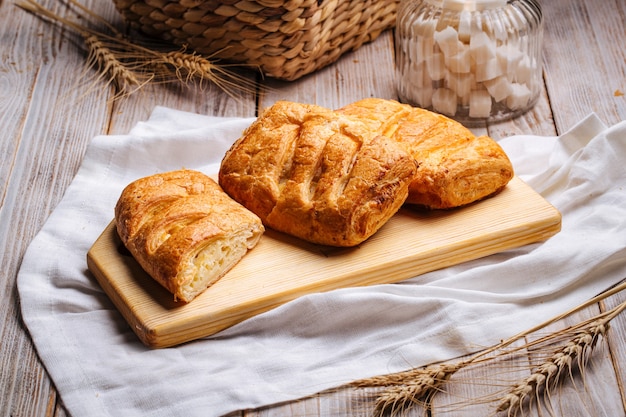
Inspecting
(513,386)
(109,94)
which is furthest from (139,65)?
(513,386)

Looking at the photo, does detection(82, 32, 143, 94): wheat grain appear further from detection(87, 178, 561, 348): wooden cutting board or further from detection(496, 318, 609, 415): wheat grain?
detection(496, 318, 609, 415): wheat grain

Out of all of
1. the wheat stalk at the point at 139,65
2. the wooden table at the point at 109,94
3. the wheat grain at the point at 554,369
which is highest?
the wheat stalk at the point at 139,65

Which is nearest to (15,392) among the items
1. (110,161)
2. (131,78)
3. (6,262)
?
(6,262)

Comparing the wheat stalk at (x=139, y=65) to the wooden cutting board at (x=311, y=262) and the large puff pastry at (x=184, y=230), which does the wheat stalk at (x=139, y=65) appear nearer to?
the large puff pastry at (x=184, y=230)

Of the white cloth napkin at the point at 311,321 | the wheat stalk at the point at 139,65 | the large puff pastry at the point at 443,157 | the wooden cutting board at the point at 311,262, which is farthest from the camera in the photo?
the wheat stalk at the point at 139,65

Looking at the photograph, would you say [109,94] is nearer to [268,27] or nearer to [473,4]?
[268,27]

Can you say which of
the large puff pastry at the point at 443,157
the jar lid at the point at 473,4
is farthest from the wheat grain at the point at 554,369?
the jar lid at the point at 473,4
